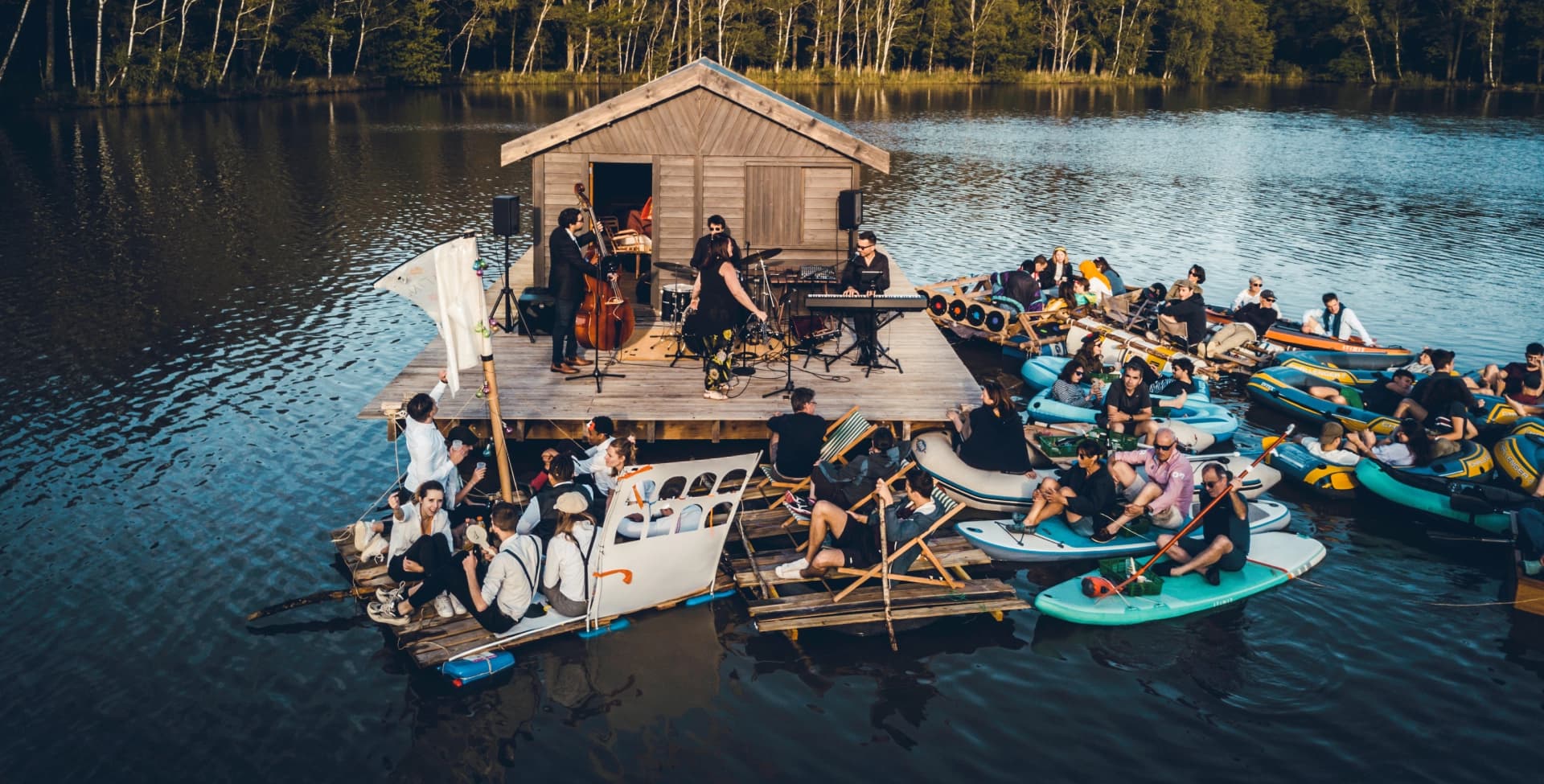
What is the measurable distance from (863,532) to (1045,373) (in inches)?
314

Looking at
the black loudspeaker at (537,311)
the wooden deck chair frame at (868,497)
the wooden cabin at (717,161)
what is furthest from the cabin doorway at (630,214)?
the wooden deck chair frame at (868,497)

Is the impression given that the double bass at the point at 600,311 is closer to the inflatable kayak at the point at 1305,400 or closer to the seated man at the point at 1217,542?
the seated man at the point at 1217,542

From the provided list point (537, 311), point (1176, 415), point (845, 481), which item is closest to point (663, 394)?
point (537, 311)

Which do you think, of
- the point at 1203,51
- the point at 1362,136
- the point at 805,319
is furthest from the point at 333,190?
the point at 1203,51

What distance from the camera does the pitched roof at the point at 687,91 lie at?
55.8ft

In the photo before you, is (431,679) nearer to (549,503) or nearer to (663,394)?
(549,503)

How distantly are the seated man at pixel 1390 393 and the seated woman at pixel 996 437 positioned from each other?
634 cm

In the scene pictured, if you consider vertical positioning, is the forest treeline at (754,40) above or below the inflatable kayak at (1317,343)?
above

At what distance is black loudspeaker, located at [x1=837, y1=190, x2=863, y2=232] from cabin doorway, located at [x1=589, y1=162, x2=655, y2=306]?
3.25m

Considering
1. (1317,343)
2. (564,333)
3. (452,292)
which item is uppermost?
(452,292)

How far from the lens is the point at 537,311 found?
17.3 meters

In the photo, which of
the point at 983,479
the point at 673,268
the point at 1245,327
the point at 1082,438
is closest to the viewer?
the point at 983,479

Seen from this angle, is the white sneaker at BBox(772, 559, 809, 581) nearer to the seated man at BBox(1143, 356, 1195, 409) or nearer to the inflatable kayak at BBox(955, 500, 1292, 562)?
the inflatable kayak at BBox(955, 500, 1292, 562)

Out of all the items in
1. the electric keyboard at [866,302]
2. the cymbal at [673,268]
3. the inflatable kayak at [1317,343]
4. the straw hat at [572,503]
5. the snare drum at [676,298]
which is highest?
the cymbal at [673,268]
